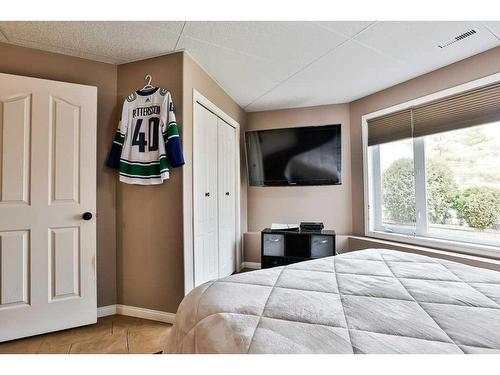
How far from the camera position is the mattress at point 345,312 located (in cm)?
62

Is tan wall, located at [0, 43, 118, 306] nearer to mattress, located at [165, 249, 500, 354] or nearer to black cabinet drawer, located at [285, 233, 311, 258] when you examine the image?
mattress, located at [165, 249, 500, 354]

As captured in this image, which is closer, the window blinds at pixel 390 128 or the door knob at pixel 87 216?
the door knob at pixel 87 216

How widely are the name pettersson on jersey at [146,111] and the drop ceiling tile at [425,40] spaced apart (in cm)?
169

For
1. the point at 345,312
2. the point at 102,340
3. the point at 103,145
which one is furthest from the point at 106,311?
the point at 345,312

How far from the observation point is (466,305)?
2.64 ft

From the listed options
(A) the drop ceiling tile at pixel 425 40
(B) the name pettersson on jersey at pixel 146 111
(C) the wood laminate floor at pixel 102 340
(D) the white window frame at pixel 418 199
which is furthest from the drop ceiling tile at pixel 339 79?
(C) the wood laminate floor at pixel 102 340

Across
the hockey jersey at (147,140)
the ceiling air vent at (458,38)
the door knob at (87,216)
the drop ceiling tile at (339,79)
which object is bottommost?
the door knob at (87,216)

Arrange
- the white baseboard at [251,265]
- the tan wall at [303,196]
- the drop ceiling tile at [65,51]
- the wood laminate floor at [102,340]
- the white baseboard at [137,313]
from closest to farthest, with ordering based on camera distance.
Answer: the wood laminate floor at [102,340]
the drop ceiling tile at [65,51]
the white baseboard at [137,313]
the tan wall at [303,196]
the white baseboard at [251,265]

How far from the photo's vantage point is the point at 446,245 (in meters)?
2.23

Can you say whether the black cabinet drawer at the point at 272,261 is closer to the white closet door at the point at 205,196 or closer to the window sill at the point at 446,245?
the white closet door at the point at 205,196

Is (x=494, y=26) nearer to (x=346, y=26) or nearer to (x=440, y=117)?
(x=440, y=117)
